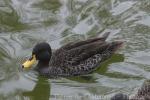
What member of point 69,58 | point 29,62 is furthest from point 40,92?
point 69,58

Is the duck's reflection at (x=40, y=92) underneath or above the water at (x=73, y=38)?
underneath

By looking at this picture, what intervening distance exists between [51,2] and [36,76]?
3.12 meters

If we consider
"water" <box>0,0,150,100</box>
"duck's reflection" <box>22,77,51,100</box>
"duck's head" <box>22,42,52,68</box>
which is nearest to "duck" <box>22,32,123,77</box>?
"duck's head" <box>22,42,52,68</box>

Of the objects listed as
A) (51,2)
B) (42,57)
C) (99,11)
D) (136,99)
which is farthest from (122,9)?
(136,99)

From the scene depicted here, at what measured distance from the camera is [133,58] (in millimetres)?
13125

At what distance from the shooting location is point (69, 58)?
12.8 m

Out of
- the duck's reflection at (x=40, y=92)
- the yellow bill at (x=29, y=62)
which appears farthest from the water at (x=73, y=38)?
the yellow bill at (x=29, y=62)

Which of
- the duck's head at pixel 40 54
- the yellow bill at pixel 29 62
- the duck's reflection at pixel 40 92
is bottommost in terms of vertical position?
the duck's reflection at pixel 40 92

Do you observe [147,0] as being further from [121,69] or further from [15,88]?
[15,88]

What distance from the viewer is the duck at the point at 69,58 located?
12.7m

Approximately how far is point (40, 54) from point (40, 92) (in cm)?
76

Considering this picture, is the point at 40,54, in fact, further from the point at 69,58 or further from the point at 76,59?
the point at 76,59

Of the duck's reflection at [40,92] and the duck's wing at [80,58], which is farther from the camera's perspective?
the duck's wing at [80,58]

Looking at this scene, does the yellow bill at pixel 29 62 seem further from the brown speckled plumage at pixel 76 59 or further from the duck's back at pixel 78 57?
the duck's back at pixel 78 57
